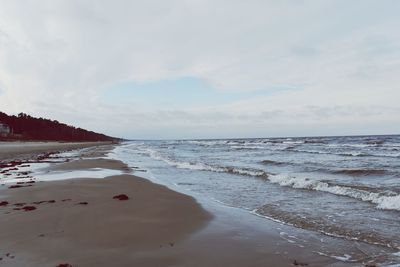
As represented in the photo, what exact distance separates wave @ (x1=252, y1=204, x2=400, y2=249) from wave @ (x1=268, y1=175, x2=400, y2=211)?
2.55m

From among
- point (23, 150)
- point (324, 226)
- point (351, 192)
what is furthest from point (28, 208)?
point (23, 150)

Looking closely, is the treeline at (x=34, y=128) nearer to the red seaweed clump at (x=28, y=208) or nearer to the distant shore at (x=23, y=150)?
the distant shore at (x=23, y=150)

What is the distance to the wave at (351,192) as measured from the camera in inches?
379

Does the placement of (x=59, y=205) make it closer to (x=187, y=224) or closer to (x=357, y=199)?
(x=187, y=224)

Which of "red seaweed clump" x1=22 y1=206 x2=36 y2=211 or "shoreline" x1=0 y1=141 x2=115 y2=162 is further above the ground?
"shoreline" x1=0 y1=141 x2=115 y2=162

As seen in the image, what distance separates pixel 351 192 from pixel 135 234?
7891mm

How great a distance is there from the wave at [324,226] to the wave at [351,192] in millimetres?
2550

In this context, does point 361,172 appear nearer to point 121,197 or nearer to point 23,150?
point 121,197

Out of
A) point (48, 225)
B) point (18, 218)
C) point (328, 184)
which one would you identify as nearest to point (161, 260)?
point (48, 225)

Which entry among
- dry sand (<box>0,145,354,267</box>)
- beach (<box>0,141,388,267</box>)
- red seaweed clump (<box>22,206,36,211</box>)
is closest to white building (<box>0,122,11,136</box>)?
beach (<box>0,141,388,267</box>)

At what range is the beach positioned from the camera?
5250 millimetres

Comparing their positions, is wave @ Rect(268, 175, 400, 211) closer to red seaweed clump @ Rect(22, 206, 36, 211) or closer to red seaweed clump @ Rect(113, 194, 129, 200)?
red seaweed clump @ Rect(113, 194, 129, 200)

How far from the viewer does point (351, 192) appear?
1170 cm

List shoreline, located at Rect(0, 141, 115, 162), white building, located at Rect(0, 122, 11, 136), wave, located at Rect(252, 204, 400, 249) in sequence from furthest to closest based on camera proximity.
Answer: white building, located at Rect(0, 122, 11, 136) → shoreline, located at Rect(0, 141, 115, 162) → wave, located at Rect(252, 204, 400, 249)
